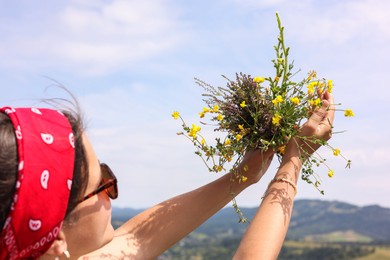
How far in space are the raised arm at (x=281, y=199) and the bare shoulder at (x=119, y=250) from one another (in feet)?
3.21

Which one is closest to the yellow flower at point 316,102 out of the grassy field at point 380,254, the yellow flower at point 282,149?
the yellow flower at point 282,149

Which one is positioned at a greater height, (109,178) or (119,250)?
(109,178)

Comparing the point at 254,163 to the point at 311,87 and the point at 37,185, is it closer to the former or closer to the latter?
the point at 311,87

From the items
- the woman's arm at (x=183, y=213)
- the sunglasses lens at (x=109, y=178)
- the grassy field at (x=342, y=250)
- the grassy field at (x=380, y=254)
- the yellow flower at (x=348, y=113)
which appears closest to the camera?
the sunglasses lens at (x=109, y=178)

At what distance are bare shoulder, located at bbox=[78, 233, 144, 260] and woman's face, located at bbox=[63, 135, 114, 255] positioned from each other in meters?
0.57

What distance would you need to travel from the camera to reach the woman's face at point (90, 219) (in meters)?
2.51

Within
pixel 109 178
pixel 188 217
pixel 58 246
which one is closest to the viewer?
pixel 58 246

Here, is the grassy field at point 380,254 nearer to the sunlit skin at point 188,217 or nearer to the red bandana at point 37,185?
the sunlit skin at point 188,217

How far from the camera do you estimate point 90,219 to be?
8.48 feet

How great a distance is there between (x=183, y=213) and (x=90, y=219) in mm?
1111

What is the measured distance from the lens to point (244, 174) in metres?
3.63

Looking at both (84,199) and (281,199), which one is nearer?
(84,199)

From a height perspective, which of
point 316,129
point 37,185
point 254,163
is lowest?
point 37,185

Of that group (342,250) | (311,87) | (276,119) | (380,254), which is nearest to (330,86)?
(311,87)
